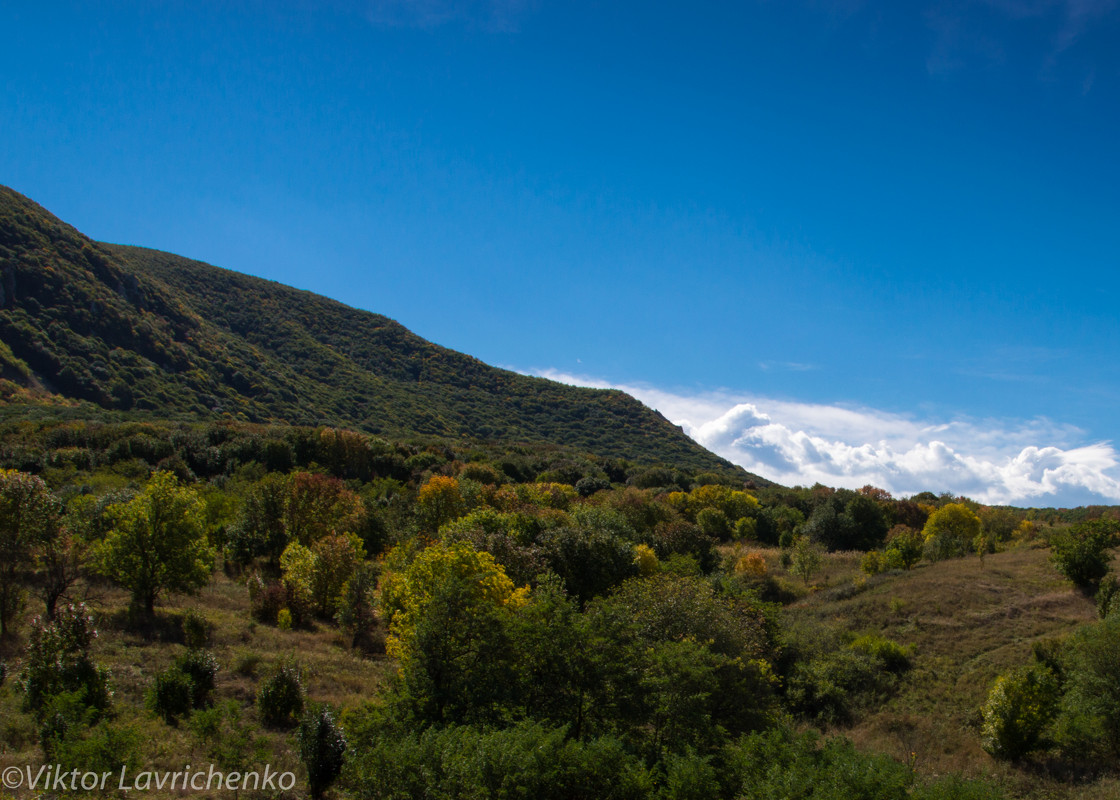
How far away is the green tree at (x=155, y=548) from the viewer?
23203 mm

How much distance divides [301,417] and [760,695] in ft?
294

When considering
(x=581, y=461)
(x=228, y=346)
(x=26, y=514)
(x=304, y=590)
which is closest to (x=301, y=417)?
(x=228, y=346)

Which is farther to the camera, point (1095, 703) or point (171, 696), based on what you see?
point (1095, 703)

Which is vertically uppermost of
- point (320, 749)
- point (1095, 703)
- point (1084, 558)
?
point (1084, 558)

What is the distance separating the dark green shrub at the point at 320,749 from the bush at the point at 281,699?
3.96 meters

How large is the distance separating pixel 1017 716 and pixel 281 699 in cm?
2467

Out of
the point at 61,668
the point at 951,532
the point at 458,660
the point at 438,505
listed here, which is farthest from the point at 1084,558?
the point at 61,668

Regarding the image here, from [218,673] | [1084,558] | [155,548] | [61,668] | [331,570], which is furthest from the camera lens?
[1084,558]

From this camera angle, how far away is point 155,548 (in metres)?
23.7

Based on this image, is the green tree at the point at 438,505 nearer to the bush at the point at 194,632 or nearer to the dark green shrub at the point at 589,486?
the bush at the point at 194,632

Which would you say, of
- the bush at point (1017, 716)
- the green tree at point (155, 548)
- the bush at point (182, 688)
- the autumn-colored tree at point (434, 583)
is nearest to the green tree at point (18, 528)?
the green tree at point (155, 548)

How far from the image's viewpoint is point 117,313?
8738 cm

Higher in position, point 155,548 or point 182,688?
point 155,548

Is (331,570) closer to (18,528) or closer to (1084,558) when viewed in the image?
(18,528)
